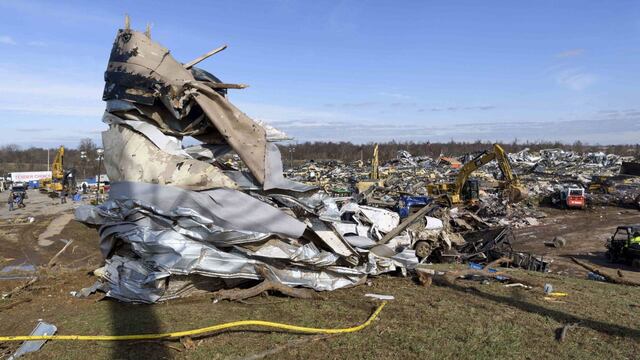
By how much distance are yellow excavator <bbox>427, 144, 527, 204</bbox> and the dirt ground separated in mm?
16749

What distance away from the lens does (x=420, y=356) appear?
4844 mm

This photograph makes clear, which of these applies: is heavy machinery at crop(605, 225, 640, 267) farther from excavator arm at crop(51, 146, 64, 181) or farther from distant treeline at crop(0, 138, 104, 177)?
distant treeline at crop(0, 138, 104, 177)

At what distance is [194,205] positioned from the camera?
23.2ft

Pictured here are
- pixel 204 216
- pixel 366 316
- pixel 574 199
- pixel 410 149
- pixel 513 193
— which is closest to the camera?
pixel 366 316

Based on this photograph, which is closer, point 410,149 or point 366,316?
point 366,316

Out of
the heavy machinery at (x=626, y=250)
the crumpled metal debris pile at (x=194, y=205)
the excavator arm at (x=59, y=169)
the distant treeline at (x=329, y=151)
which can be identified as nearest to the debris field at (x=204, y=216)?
the crumpled metal debris pile at (x=194, y=205)

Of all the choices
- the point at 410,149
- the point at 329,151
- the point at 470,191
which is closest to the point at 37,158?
the point at 329,151

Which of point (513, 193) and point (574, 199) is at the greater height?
point (513, 193)

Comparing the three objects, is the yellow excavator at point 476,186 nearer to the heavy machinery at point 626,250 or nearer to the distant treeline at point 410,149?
the heavy machinery at point 626,250

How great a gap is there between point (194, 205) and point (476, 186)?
2204cm

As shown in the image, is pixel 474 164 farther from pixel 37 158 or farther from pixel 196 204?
pixel 37 158

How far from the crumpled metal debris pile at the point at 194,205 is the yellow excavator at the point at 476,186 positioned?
17.9 meters

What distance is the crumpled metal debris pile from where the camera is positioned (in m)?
6.86

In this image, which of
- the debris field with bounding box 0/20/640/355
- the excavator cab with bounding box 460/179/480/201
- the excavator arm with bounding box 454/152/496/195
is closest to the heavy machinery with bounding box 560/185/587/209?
the excavator cab with bounding box 460/179/480/201
